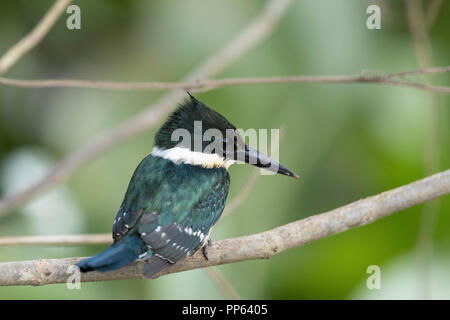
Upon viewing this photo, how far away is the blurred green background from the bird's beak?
60 centimetres

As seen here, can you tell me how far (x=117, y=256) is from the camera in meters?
1.89

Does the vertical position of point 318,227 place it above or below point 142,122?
below

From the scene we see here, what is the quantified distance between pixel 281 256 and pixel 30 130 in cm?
154

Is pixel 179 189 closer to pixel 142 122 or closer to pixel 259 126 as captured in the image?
pixel 142 122

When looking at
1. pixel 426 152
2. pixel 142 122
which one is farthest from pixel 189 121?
pixel 426 152

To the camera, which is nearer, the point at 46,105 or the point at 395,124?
the point at 395,124

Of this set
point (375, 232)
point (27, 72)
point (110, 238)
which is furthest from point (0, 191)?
point (375, 232)

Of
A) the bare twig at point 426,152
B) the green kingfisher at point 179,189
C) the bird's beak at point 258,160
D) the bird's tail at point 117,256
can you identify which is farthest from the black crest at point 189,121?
the bare twig at point 426,152

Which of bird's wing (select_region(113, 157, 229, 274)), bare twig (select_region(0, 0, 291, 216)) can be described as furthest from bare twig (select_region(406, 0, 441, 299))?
bird's wing (select_region(113, 157, 229, 274))

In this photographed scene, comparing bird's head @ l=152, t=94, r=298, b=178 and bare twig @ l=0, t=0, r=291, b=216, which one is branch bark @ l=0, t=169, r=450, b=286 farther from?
bare twig @ l=0, t=0, r=291, b=216

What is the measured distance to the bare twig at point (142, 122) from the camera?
9.38 feet

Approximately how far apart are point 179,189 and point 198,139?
8.2 inches
